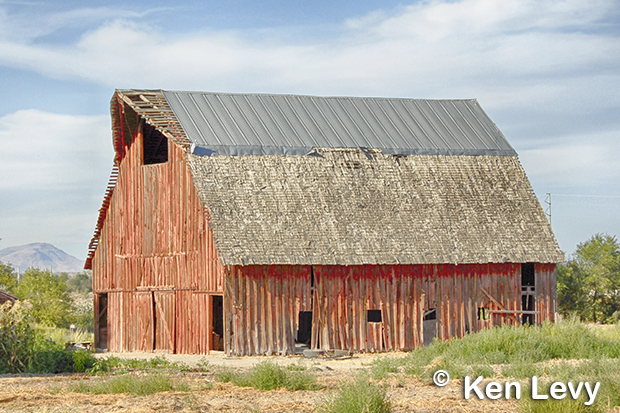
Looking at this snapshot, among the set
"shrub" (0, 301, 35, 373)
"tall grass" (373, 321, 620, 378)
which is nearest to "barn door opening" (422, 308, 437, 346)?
"tall grass" (373, 321, 620, 378)

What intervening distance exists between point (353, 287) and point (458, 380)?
1157cm

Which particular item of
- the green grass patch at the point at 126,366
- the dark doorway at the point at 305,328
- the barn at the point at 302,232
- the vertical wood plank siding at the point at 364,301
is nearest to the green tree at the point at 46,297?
the barn at the point at 302,232

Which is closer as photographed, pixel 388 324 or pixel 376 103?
pixel 388 324

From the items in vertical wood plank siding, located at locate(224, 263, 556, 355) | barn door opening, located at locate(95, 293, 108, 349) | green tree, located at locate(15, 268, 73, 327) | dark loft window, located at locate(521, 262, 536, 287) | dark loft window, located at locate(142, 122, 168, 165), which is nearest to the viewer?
vertical wood plank siding, located at locate(224, 263, 556, 355)

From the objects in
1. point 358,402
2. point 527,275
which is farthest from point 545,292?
point 358,402

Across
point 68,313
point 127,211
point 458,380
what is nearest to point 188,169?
point 127,211

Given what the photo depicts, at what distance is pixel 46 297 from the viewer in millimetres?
45125

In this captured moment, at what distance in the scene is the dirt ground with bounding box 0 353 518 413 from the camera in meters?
15.7

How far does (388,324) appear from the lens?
1223 inches

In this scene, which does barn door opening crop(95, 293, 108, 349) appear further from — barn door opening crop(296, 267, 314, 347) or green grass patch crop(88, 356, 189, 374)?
green grass patch crop(88, 356, 189, 374)

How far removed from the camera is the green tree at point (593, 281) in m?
42.5

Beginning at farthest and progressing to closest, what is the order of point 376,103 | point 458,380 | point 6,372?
point 376,103, point 6,372, point 458,380

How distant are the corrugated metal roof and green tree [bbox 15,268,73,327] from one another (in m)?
16.2

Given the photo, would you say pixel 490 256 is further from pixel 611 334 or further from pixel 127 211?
pixel 127 211
